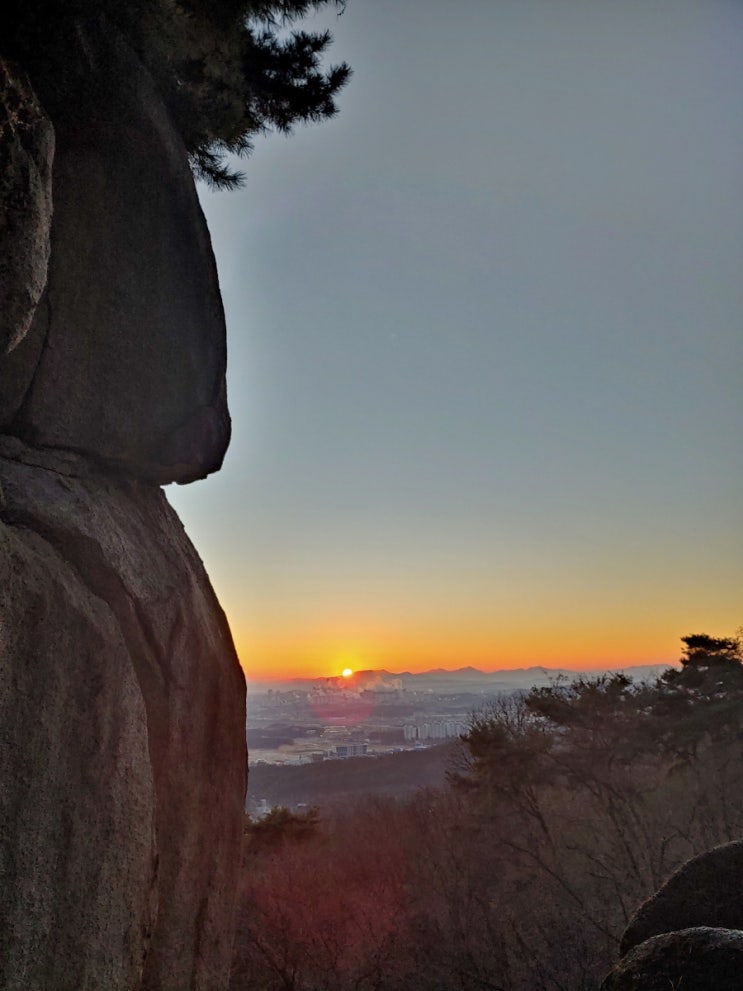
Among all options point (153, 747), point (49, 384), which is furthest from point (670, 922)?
point (49, 384)

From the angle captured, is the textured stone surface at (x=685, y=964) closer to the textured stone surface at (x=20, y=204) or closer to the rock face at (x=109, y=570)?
the rock face at (x=109, y=570)

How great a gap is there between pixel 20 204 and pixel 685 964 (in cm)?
692

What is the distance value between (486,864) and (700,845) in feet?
22.0

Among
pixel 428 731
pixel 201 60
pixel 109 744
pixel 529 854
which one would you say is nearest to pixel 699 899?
pixel 109 744

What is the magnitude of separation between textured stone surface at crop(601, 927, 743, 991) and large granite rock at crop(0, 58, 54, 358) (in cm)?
633

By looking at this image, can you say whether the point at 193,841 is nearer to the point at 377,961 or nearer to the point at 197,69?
the point at 197,69

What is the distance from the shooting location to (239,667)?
652 centimetres

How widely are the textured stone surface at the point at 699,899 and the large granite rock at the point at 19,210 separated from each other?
7.66 meters

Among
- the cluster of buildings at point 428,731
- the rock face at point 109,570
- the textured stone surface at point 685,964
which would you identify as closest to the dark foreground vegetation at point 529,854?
the textured stone surface at point 685,964

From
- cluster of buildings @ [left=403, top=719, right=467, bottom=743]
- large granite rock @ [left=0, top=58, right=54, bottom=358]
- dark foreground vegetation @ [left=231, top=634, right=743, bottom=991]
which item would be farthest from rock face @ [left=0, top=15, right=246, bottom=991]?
cluster of buildings @ [left=403, top=719, right=467, bottom=743]

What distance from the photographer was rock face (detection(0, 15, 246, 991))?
3562 mm

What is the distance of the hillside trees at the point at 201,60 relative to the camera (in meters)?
5.19

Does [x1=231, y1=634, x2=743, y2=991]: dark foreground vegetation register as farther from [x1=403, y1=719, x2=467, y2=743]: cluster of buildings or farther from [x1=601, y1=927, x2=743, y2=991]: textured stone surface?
[x1=403, y1=719, x2=467, y2=743]: cluster of buildings

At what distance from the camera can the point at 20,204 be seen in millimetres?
3926
